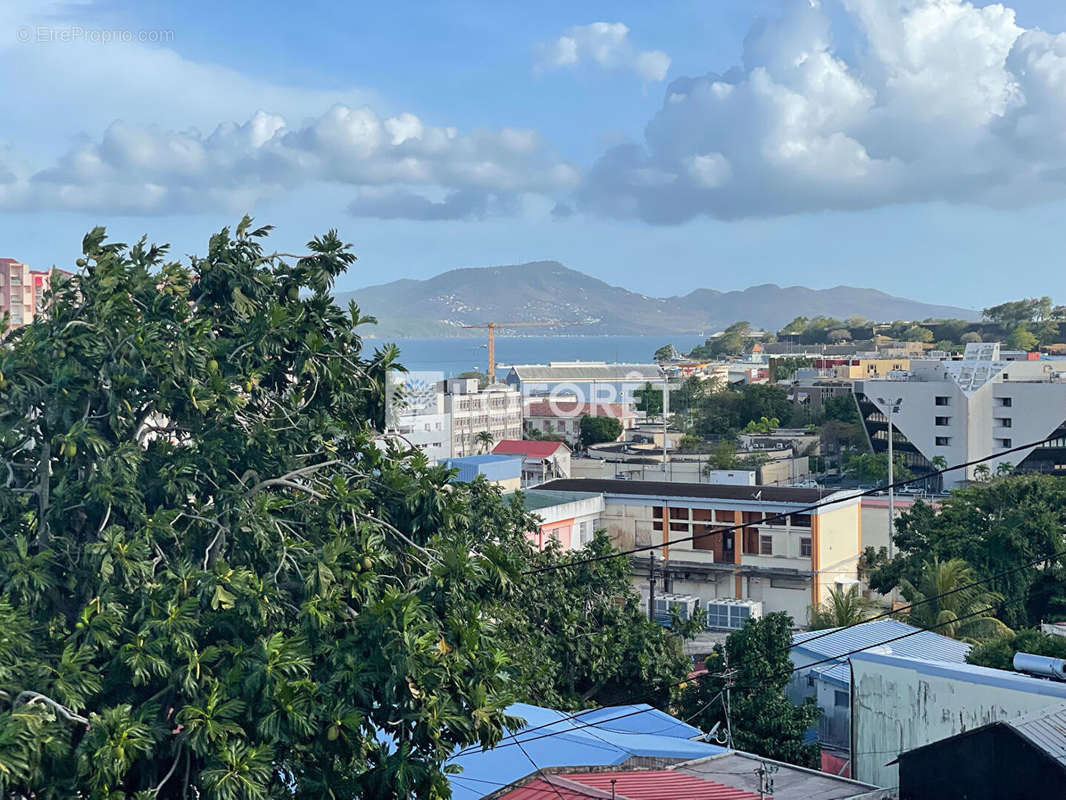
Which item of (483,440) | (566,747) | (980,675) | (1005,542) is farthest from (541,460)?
(566,747)

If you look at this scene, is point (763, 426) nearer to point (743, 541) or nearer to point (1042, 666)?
point (743, 541)

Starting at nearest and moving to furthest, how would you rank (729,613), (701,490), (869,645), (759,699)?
(759,699), (869,645), (729,613), (701,490)

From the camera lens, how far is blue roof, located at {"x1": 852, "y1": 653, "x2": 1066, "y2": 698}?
10.6 m

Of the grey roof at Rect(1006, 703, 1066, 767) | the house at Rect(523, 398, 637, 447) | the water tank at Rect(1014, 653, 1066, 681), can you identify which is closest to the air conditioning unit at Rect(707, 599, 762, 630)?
the water tank at Rect(1014, 653, 1066, 681)

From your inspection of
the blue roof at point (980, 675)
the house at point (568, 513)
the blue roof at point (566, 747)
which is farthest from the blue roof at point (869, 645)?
the house at point (568, 513)

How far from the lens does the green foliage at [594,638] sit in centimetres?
1557

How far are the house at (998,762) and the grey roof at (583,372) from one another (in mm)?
106950

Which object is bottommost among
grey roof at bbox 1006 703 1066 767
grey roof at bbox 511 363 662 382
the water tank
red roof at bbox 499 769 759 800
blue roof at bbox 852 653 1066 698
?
red roof at bbox 499 769 759 800

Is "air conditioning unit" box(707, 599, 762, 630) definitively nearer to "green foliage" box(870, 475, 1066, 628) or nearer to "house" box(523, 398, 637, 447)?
"green foliage" box(870, 475, 1066, 628)

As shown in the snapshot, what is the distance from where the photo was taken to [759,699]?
13453mm

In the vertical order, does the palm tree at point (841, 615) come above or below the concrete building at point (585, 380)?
below

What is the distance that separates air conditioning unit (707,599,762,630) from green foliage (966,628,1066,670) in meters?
11.0

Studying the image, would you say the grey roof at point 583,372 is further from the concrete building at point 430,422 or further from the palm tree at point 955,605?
the palm tree at point 955,605

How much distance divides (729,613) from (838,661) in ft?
35.4
